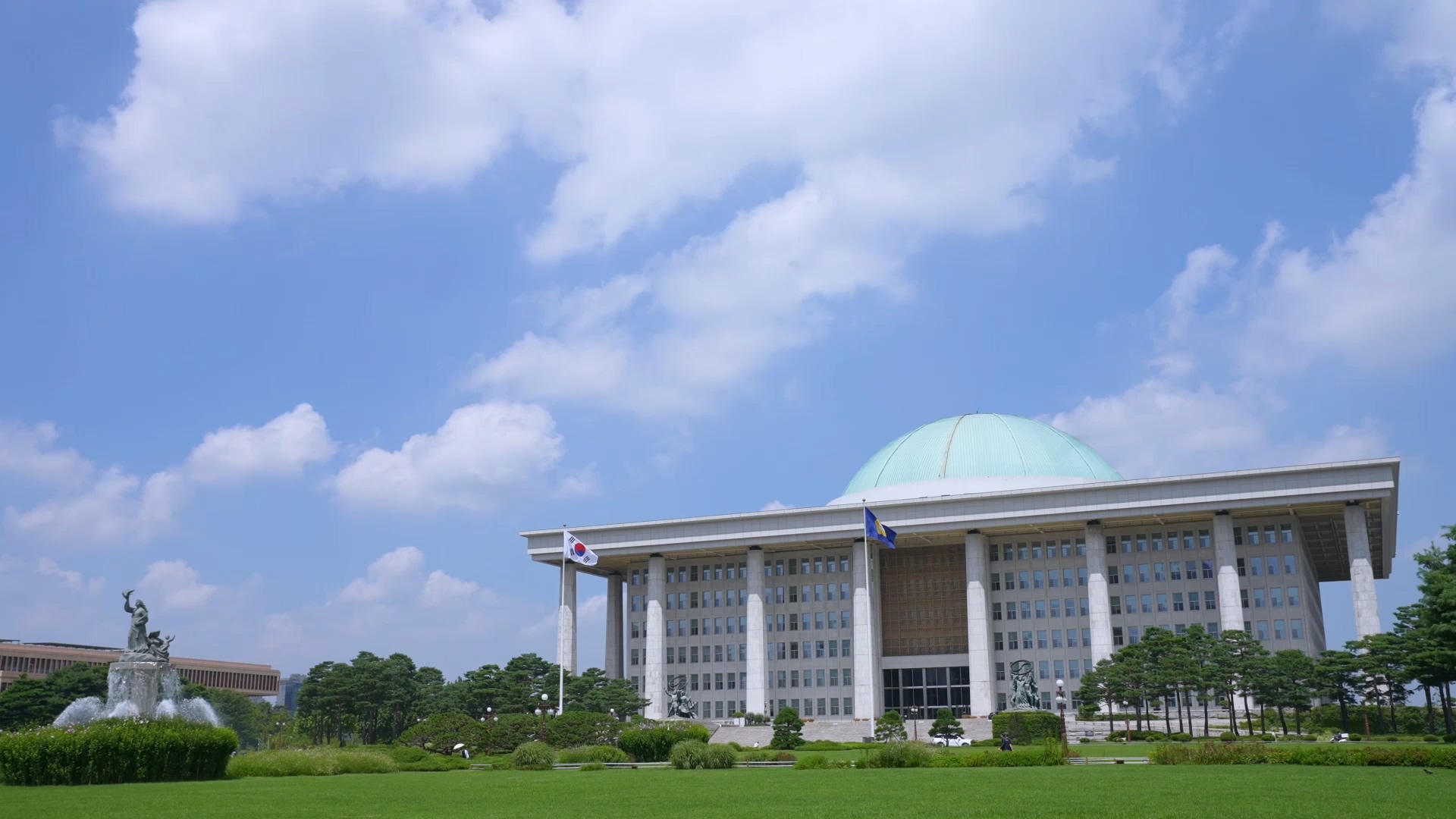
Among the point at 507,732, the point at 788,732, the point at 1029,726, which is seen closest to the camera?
the point at 507,732

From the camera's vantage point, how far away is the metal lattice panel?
85.1 m

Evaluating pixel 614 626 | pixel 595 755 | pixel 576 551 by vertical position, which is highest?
pixel 576 551

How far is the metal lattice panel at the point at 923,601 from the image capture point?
85062mm

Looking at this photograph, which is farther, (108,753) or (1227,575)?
(1227,575)

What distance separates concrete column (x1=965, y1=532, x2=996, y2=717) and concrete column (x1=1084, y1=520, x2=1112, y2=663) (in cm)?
711

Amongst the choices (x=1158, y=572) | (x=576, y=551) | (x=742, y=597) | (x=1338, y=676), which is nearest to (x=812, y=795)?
(x=576, y=551)

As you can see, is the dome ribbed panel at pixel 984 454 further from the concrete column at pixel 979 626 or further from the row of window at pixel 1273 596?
the row of window at pixel 1273 596

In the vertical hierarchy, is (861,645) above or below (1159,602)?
below

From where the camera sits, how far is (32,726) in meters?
30.8

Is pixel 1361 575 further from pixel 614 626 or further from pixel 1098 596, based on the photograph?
pixel 614 626

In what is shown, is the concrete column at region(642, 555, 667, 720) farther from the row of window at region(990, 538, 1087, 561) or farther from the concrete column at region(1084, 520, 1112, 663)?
the concrete column at region(1084, 520, 1112, 663)

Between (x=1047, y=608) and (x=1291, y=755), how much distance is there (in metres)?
47.2

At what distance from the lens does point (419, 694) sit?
292 feet

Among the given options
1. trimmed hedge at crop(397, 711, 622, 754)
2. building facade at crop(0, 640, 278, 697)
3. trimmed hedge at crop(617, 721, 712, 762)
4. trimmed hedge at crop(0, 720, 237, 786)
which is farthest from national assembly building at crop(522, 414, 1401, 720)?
building facade at crop(0, 640, 278, 697)
